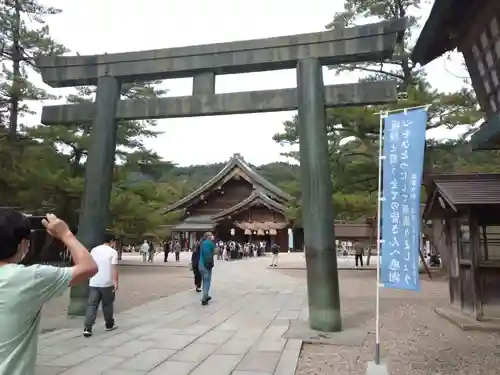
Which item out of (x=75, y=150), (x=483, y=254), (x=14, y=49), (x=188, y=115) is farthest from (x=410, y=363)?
(x=14, y=49)

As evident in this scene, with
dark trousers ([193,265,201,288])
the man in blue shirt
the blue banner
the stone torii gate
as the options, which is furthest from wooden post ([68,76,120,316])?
the blue banner

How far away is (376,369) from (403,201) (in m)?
1.93

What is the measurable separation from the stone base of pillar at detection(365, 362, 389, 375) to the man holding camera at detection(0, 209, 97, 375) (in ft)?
12.3

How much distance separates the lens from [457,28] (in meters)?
6.95

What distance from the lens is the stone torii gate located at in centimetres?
701

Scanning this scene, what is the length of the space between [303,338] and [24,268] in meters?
5.17

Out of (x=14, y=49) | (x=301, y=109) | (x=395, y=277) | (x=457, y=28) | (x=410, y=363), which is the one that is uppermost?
(x=14, y=49)

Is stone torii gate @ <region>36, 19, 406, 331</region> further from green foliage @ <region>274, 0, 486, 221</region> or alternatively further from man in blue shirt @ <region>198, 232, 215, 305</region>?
green foliage @ <region>274, 0, 486, 221</region>

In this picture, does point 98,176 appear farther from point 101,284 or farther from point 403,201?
point 403,201

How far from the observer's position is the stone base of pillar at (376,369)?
4.70 metres

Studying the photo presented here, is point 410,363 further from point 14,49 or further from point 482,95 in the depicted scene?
point 14,49

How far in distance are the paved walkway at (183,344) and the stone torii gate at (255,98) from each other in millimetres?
1177

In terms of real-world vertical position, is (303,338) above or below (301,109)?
below

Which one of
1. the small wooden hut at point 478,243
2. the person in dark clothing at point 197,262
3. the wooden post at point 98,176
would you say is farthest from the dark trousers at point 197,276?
the small wooden hut at point 478,243
